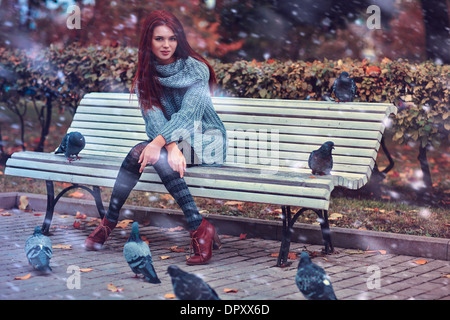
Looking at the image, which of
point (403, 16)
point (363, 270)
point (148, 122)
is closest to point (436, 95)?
point (363, 270)

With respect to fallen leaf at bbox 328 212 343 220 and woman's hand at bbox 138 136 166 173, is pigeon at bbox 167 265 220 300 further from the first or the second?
fallen leaf at bbox 328 212 343 220

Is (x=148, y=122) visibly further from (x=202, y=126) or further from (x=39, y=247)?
(x=39, y=247)

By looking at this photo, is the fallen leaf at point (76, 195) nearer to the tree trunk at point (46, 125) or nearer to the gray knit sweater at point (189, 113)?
the tree trunk at point (46, 125)

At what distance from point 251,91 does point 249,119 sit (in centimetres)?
129

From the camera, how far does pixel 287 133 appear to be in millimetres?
4875

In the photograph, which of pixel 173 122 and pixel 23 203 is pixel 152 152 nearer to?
pixel 173 122

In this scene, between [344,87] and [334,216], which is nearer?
[344,87]

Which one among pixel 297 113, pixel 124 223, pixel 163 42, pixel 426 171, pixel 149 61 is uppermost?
pixel 163 42

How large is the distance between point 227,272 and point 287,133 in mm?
1517

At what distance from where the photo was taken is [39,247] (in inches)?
146

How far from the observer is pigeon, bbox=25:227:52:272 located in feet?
12.1

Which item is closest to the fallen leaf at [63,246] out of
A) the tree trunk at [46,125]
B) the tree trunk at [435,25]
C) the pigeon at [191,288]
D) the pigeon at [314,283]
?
the pigeon at [191,288]

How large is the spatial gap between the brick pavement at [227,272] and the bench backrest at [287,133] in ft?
2.17

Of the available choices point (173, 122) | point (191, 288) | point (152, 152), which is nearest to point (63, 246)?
point (152, 152)
